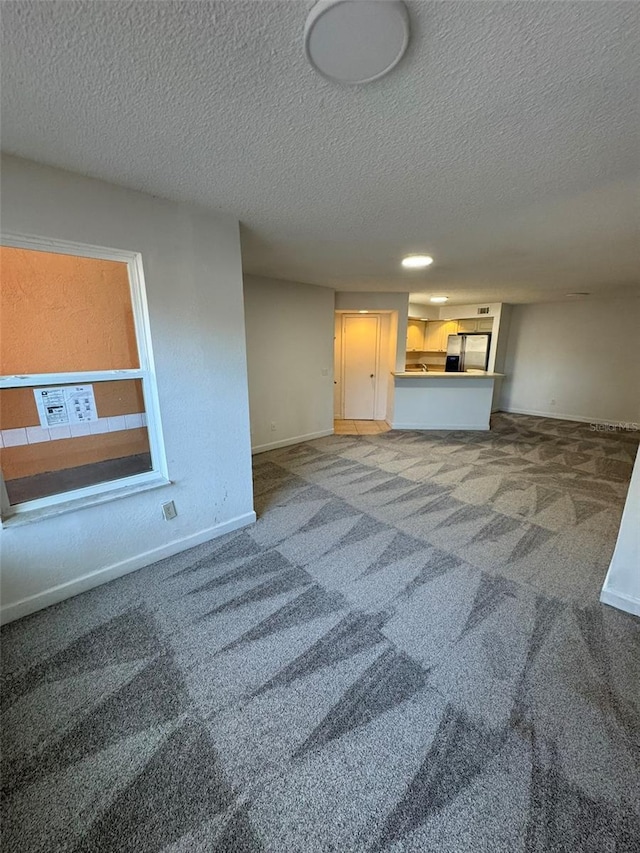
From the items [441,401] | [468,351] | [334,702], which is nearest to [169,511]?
[334,702]

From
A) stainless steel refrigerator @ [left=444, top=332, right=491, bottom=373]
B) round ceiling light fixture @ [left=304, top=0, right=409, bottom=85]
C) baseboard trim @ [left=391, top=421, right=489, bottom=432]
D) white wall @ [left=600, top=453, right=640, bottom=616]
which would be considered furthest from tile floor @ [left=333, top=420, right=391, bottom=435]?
round ceiling light fixture @ [left=304, top=0, right=409, bottom=85]

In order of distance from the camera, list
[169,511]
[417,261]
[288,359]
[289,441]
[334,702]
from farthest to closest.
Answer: [289,441] → [288,359] → [417,261] → [169,511] → [334,702]

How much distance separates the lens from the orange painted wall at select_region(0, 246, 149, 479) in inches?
67.7

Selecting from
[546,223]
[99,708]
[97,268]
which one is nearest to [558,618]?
[99,708]

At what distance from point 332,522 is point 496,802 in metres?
1.82

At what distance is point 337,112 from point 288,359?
11.6 ft

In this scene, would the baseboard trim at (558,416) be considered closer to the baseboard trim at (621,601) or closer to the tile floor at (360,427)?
the tile floor at (360,427)

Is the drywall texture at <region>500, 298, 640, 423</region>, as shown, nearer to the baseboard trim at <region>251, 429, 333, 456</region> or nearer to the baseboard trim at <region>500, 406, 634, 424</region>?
the baseboard trim at <region>500, 406, 634, 424</region>

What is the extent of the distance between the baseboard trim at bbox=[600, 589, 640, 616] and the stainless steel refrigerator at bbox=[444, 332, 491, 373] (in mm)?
5959

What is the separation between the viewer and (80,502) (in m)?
1.87

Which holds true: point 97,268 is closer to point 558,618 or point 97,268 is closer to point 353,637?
point 353,637

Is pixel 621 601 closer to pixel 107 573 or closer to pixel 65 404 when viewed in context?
pixel 107 573

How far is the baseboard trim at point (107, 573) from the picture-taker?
5.81 feet

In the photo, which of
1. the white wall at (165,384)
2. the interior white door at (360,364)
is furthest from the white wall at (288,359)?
the white wall at (165,384)
